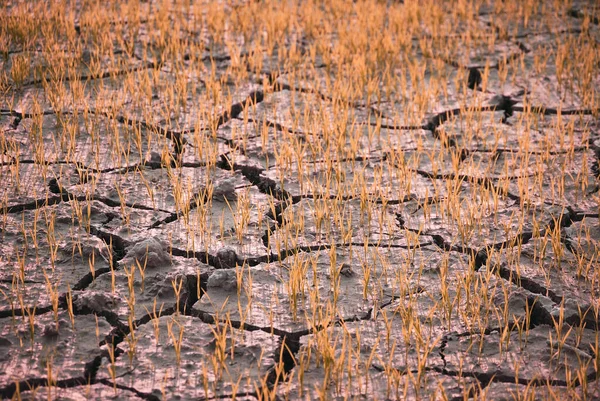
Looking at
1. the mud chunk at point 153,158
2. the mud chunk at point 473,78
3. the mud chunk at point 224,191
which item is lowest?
the mud chunk at point 224,191

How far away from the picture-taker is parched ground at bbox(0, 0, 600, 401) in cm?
217

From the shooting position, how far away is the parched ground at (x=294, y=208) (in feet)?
7.13

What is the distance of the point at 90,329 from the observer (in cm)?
228

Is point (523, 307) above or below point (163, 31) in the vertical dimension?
below

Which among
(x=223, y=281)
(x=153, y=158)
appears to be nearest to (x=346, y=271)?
(x=223, y=281)

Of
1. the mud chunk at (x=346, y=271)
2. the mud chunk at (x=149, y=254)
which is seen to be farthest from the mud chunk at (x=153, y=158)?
the mud chunk at (x=346, y=271)

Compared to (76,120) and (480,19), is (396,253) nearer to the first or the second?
(76,120)

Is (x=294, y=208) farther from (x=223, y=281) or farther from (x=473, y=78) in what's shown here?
(x=473, y=78)

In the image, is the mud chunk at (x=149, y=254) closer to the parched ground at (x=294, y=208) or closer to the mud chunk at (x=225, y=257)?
the parched ground at (x=294, y=208)

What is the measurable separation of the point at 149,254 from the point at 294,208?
0.63 meters

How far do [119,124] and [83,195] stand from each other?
2.15 feet

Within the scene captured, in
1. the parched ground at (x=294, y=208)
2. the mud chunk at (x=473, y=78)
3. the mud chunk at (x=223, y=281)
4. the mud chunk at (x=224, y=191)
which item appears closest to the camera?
the parched ground at (x=294, y=208)

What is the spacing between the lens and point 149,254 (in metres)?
2.59

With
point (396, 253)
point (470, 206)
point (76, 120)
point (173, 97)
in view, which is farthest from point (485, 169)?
point (76, 120)
